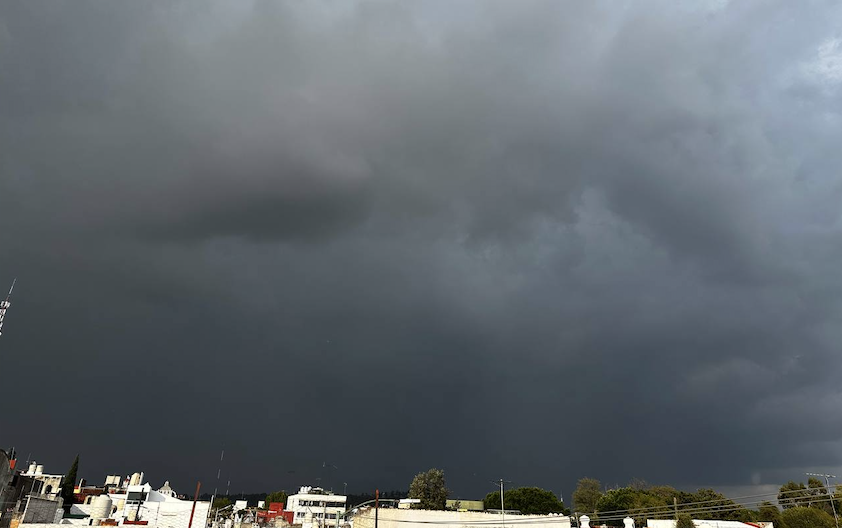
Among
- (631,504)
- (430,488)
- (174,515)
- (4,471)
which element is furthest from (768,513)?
(4,471)

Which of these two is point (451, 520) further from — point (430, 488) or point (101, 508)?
point (430, 488)

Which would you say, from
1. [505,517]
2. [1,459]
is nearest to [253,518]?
[505,517]

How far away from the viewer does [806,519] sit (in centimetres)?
12681

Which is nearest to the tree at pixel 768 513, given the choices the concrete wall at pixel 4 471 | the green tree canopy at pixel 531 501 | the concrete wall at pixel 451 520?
the green tree canopy at pixel 531 501

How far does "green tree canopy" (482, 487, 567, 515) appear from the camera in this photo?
185 m

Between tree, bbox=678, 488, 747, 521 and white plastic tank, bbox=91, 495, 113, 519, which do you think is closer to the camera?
white plastic tank, bbox=91, 495, 113, 519

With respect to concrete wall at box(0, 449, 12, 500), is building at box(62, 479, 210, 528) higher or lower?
lower

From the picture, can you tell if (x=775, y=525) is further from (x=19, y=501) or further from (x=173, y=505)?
(x=19, y=501)

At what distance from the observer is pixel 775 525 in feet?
450

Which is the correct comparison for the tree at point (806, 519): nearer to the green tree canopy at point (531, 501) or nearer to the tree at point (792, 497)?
the tree at point (792, 497)

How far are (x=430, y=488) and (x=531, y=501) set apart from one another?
40035mm

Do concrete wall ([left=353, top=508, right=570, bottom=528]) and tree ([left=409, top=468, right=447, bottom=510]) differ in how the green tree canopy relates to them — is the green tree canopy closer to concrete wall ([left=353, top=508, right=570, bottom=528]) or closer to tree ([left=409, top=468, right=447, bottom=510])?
tree ([left=409, top=468, right=447, bottom=510])

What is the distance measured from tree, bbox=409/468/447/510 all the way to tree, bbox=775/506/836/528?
304 ft

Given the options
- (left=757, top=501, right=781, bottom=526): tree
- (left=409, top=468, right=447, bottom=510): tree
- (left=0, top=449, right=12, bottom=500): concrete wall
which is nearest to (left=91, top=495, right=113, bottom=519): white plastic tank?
(left=0, top=449, right=12, bottom=500): concrete wall
